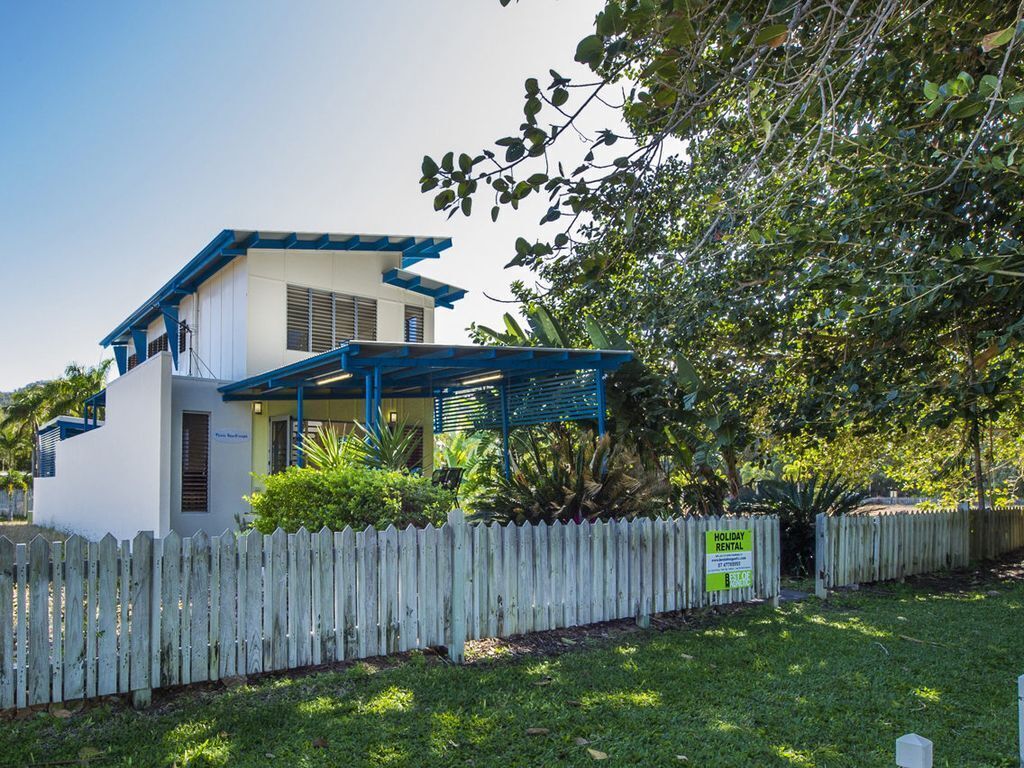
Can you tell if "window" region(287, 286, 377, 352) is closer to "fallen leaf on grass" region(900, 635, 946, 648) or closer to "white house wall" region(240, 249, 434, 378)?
"white house wall" region(240, 249, 434, 378)

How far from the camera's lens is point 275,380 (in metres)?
13.2

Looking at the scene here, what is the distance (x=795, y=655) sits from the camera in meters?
6.59

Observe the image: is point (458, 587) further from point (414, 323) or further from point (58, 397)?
point (58, 397)

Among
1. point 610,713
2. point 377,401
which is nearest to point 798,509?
point 377,401

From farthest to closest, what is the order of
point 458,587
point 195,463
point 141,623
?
point 195,463 < point 458,587 < point 141,623

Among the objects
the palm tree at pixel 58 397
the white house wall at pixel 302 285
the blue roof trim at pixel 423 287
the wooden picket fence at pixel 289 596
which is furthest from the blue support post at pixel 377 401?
the palm tree at pixel 58 397

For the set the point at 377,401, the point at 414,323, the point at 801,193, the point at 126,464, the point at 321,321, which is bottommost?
the point at 126,464

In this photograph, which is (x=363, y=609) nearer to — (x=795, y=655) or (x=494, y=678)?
(x=494, y=678)

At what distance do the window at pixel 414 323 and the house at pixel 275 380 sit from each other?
59mm

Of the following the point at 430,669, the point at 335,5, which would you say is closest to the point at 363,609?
the point at 430,669

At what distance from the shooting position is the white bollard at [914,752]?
6.79 ft

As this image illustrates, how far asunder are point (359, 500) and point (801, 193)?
6375 mm

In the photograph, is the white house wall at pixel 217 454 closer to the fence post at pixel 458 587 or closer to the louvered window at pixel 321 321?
the louvered window at pixel 321 321

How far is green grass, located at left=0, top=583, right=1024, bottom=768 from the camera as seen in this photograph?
429cm
